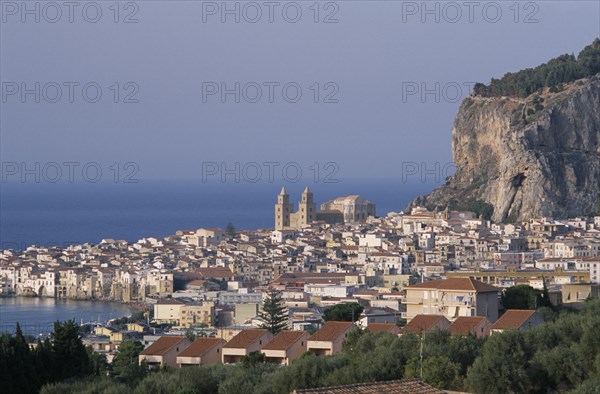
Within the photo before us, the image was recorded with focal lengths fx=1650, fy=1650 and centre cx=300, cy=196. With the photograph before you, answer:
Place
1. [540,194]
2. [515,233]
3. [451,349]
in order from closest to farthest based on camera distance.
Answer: [451,349]
[515,233]
[540,194]

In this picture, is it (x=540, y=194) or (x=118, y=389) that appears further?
(x=540, y=194)

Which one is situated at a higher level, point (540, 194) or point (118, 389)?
point (540, 194)

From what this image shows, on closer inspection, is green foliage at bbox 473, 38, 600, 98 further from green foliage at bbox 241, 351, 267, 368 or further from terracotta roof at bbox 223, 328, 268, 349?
green foliage at bbox 241, 351, 267, 368

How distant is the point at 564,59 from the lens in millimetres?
79062

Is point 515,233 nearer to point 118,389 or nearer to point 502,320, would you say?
point 502,320

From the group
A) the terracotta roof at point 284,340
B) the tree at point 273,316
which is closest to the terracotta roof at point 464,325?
the terracotta roof at point 284,340

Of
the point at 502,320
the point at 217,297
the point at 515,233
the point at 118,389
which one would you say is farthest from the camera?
the point at 515,233

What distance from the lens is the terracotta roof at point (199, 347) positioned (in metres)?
24.2

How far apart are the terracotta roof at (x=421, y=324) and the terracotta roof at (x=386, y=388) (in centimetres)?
760

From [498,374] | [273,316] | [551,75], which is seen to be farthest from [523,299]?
[551,75]

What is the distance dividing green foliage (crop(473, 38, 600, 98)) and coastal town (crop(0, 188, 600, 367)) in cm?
780

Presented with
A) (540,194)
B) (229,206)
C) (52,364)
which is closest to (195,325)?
(52,364)

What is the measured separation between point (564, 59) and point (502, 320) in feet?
180

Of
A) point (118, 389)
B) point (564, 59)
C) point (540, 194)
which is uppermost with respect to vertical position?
point (564, 59)
